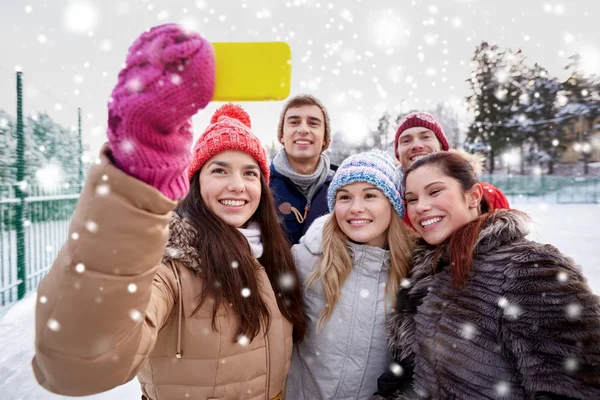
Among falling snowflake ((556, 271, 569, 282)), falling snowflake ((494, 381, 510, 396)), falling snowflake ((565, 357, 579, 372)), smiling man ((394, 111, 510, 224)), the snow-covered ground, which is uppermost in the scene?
smiling man ((394, 111, 510, 224))

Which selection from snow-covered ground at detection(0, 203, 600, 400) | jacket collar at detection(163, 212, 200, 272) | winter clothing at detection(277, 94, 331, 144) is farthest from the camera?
winter clothing at detection(277, 94, 331, 144)

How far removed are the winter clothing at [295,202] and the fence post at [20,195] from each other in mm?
4258

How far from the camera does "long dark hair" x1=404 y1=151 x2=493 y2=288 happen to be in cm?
181

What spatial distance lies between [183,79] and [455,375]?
5.68 ft

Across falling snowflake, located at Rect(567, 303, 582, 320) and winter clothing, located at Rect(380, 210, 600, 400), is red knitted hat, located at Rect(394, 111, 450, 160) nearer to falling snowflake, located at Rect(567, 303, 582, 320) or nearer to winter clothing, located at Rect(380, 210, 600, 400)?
winter clothing, located at Rect(380, 210, 600, 400)

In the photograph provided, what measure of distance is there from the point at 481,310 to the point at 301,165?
2.72 metres

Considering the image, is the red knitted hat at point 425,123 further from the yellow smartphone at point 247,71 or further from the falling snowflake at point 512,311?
the yellow smartphone at point 247,71

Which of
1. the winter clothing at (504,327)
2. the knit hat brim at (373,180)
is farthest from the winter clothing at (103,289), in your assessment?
the knit hat brim at (373,180)

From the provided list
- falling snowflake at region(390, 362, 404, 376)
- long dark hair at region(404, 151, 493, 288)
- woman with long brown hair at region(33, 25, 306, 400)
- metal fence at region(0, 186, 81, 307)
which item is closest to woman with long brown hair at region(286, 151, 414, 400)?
falling snowflake at region(390, 362, 404, 376)

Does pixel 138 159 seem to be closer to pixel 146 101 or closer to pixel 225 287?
pixel 146 101

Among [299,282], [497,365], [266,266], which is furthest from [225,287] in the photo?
[497,365]

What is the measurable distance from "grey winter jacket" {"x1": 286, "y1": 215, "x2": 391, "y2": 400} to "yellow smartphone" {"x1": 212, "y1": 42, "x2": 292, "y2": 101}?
1.59 metres

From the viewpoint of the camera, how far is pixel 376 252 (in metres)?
2.28

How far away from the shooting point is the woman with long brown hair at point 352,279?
2094 mm
